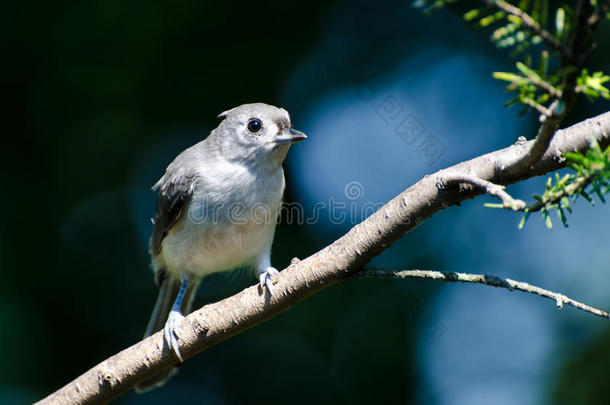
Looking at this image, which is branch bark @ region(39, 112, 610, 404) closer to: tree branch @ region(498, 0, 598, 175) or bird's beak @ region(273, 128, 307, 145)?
tree branch @ region(498, 0, 598, 175)

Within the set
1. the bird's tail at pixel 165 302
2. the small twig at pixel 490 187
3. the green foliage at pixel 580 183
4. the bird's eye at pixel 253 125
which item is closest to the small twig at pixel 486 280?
the small twig at pixel 490 187

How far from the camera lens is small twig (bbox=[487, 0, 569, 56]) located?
3.46ft

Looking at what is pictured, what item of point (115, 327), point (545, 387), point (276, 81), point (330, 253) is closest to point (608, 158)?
point (330, 253)

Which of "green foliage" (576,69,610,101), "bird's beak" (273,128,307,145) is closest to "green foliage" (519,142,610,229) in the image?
"green foliage" (576,69,610,101)

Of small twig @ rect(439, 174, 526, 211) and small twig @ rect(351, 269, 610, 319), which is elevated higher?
small twig @ rect(439, 174, 526, 211)

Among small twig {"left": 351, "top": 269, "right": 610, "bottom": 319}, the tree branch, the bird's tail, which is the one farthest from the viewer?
the bird's tail

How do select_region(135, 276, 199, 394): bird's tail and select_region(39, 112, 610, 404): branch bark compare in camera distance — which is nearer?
select_region(39, 112, 610, 404): branch bark

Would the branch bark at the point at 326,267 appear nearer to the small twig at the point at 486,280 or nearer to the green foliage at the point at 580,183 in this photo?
the small twig at the point at 486,280

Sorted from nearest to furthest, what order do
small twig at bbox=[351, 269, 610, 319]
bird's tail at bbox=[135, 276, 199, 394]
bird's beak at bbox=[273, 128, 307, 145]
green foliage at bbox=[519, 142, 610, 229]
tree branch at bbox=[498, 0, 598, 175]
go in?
1. tree branch at bbox=[498, 0, 598, 175]
2. green foliage at bbox=[519, 142, 610, 229]
3. small twig at bbox=[351, 269, 610, 319]
4. bird's beak at bbox=[273, 128, 307, 145]
5. bird's tail at bbox=[135, 276, 199, 394]

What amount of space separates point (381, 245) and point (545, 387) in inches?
87.5

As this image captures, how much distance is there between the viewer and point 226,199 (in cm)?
370

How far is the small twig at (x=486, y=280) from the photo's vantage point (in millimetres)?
1738

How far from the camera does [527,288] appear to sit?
1.85m

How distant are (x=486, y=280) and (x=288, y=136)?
6.75ft
